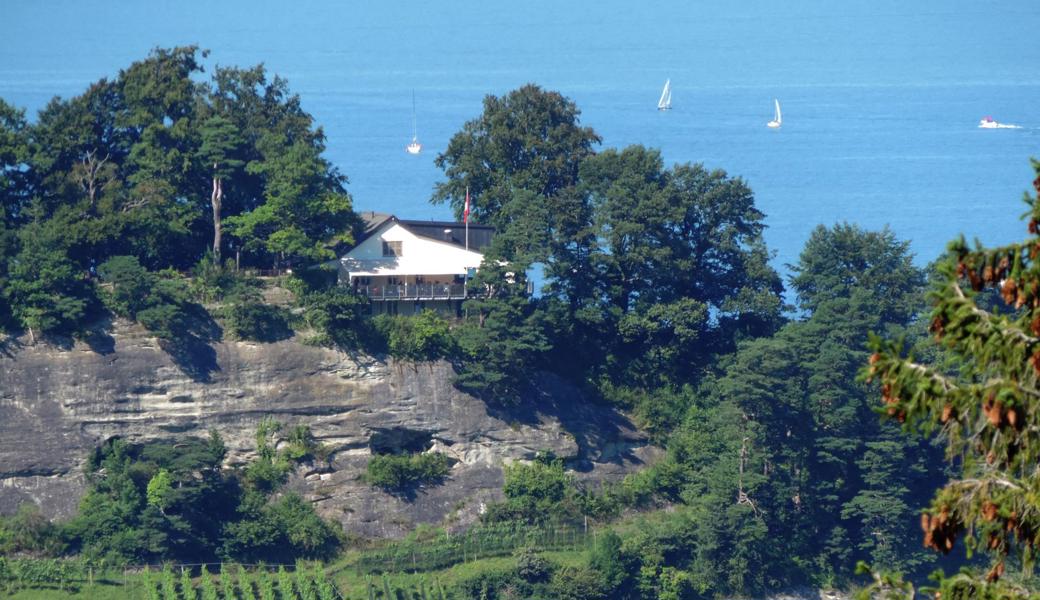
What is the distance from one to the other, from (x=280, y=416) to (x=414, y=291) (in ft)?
18.1

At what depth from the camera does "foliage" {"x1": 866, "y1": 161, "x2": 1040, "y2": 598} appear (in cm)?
1473

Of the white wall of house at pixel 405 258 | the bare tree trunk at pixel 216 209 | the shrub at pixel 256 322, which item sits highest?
the bare tree trunk at pixel 216 209

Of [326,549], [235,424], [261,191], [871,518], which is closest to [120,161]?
[261,191]

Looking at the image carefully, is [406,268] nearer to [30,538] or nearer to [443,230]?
[443,230]

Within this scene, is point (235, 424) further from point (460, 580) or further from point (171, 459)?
point (460, 580)

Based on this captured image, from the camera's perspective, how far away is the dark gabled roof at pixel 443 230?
2094 inches

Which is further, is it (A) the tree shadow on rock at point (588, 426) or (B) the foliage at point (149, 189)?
(A) the tree shadow on rock at point (588, 426)

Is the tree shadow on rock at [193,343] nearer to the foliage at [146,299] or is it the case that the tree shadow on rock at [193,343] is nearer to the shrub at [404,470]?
the foliage at [146,299]

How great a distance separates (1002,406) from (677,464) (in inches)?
1459

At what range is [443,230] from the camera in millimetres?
53969

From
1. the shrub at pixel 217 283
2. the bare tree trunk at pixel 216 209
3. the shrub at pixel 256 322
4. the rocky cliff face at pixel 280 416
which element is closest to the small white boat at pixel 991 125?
the rocky cliff face at pixel 280 416

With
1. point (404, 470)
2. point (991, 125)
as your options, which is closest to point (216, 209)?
point (404, 470)

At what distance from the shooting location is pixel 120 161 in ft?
173

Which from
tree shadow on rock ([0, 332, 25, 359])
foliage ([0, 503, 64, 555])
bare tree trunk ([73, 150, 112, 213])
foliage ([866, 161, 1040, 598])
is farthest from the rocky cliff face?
foliage ([866, 161, 1040, 598])
